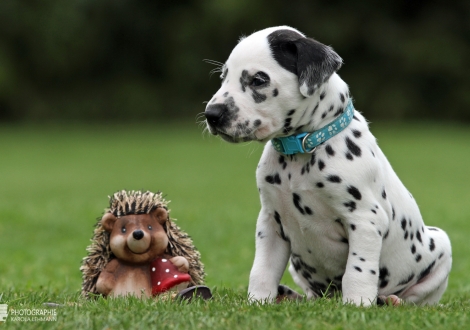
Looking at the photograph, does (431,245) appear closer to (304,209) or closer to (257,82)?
(304,209)

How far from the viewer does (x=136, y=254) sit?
5.66 m

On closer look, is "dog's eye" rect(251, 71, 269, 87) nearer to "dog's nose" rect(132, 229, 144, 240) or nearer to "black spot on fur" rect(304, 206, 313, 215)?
"black spot on fur" rect(304, 206, 313, 215)

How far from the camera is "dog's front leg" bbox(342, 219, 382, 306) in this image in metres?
5.10

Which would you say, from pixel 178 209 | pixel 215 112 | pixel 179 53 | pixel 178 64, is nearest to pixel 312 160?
pixel 215 112

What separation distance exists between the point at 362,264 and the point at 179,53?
31252 millimetres

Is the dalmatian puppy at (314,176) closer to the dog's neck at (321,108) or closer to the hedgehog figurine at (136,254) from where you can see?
the dog's neck at (321,108)

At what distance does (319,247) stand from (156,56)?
32032mm

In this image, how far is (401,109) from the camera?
1379 inches

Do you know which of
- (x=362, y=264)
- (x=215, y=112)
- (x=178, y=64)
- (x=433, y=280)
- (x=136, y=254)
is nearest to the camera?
(x=215, y=112)

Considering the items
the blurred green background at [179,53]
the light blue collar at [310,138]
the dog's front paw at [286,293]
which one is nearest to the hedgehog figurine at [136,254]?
the dog's front paw at [286,293]

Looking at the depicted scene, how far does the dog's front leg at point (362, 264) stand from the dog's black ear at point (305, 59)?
3.22 feet

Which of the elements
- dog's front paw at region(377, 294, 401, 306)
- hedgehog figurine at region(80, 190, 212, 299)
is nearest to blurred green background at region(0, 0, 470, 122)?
hedgehog figurine at region(80, 190, 212, 299)

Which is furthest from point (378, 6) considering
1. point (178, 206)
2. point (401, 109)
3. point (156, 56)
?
point (178, 206)

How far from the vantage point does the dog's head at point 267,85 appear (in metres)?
5.02
